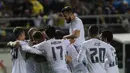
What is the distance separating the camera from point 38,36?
12.7 m

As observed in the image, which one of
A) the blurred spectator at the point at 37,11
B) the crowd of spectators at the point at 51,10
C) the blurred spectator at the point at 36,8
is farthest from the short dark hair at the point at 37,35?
the blurred spectator at the point at 36,8

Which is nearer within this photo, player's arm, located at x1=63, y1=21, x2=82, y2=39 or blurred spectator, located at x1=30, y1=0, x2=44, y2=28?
player's arm, located at x1=63, y1=21, x2=82, y2=39

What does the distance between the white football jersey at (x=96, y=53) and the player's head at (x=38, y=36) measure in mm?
966

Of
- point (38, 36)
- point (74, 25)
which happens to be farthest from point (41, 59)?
point (74, 25)

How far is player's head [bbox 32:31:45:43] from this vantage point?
12671 millimetres

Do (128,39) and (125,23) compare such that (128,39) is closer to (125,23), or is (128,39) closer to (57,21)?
(125,23)

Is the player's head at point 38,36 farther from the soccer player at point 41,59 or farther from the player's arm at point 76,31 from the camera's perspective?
the player's arm at point 76,31

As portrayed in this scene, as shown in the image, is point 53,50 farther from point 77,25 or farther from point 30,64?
point 77,25

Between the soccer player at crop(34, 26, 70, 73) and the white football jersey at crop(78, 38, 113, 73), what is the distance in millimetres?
447

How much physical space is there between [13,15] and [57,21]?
1.64m

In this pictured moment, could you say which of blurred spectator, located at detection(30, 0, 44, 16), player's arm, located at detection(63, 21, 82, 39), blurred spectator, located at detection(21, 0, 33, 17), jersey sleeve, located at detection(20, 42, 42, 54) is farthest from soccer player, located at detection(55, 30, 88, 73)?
blurred spectator, located at detection(30, 0, 44, 16)

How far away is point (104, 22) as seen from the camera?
21250mm

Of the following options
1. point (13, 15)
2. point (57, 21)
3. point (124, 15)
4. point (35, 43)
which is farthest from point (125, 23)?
point (35, 43)

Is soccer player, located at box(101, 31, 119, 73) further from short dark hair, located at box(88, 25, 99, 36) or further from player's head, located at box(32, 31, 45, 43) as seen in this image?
player's head, located at box(32, 31, 45, 43)
